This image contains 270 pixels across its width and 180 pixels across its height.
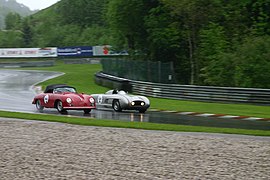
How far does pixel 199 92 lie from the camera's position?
88.0ft

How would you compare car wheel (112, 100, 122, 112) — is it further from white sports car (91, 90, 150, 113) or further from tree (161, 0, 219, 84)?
tree (161, 0, 219, 84)

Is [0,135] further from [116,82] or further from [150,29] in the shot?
[150,29]

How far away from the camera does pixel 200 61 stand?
36562mm

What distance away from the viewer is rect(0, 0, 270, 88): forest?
97.7 feet

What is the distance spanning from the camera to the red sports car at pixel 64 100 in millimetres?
20812

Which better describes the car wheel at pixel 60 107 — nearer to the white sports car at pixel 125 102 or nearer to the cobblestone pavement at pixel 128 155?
the white sports car at pixel 125 102

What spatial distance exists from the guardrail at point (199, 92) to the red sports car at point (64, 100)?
24.3 feet

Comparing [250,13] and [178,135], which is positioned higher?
[250,13]

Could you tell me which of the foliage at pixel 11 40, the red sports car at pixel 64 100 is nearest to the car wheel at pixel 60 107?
the red sports car at pixel 64 100

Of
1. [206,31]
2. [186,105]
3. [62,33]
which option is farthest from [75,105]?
[62,33]

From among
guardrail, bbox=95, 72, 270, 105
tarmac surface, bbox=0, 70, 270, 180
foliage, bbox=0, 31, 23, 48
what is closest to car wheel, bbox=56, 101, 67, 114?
tarmac surface, bbox=0, 70, 270, 180

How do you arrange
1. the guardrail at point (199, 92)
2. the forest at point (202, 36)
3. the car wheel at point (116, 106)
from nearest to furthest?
the car wheel at point (116, 106) → the guardrail at point (199, 92) → the forest at point (202, 36)

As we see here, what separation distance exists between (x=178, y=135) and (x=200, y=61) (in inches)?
902

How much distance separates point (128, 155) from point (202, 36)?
25215 millimetres
